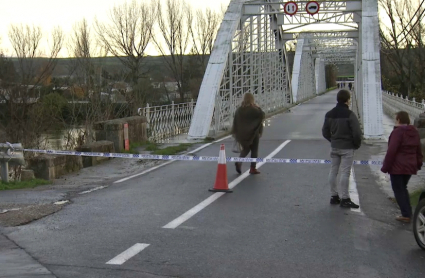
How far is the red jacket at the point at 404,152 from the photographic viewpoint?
7.43 meters

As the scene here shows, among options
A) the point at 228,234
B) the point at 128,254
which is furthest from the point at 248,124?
the point at 128,254

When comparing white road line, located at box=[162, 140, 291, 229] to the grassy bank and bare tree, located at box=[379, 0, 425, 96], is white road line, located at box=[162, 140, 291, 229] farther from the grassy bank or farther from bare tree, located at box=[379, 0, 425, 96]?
bare tree, located at box=[379, 0, 425, 96]

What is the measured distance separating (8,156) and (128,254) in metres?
5.71

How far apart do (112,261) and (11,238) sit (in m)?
1.67

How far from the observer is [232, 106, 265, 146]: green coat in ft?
37.6

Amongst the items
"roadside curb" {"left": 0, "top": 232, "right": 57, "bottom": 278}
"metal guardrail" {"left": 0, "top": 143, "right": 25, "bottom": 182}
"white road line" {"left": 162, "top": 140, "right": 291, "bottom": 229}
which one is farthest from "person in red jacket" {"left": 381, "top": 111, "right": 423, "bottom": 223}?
"metal guardrail" {"left": 0, "top": 143, "right": 25, "bottom": 182}

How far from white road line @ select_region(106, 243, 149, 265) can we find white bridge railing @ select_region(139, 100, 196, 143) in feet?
43.4

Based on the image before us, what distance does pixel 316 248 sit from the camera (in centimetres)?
A: 611

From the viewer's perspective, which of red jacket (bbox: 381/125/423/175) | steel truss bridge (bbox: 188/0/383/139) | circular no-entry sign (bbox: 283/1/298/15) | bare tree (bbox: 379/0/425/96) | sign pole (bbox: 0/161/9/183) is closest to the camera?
red jacket (bbox: 381/125/423/175)

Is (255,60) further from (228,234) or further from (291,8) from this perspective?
(228,234)

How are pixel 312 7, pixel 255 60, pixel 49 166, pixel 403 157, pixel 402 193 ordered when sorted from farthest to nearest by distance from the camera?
pixel 255 60 → pixel 312 7 → pixel 49 166 → pixel 402 193 → pixel 403 157

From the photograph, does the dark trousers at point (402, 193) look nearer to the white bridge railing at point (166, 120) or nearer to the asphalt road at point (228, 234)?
the asphalt road at point (228, 234)

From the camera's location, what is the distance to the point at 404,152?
748 cm

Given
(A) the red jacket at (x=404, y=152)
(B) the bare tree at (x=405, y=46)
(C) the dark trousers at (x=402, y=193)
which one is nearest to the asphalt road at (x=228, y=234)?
(C) the dark trousers at (x=402, y=193)
